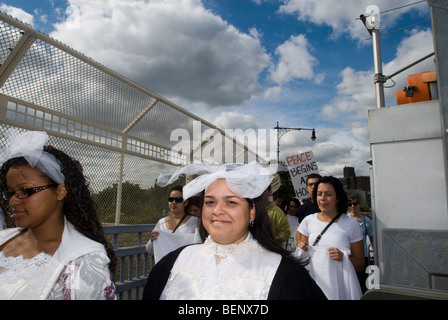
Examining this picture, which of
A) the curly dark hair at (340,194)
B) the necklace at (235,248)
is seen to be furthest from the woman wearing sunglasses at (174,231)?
the necklace at (235,248)

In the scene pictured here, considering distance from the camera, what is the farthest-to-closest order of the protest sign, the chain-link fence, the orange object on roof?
the protest sign, the orange object on roof, the chain-link fence

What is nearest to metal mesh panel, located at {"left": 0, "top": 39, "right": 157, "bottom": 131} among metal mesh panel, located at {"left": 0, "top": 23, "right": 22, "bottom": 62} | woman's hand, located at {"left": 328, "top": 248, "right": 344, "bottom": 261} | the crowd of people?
metal mesh panel, located at {"left": 0, "top": 23, "right": 22, "bottom": 62}

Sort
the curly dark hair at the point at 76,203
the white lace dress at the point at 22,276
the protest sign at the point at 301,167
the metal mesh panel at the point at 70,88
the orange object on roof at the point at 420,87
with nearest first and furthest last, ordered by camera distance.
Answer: the white lace dress at the point at 22,276
the curly dark hair at the point at 76,203
the metal mesh panel at the point at 70,88
the orange object on roof at the point at 420,87
the protest sign at the point at 301,167

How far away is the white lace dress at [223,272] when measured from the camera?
5.71 feet

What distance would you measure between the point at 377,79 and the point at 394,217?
8.73 feet

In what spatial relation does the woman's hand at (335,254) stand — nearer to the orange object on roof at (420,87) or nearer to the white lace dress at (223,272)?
the white lace dress at (223,272)

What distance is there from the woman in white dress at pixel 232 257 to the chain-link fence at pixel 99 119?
0.98 metres

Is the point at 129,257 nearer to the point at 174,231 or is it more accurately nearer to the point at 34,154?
the point at 174,231

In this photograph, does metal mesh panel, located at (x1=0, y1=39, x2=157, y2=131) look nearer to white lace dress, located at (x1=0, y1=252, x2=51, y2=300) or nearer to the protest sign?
white lace dress, located at (x1=0, y1=252, x2=51, y2=300)

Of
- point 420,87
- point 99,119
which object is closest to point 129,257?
point 99,119

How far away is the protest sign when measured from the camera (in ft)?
22.6

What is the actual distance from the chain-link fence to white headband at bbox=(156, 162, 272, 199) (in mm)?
886
